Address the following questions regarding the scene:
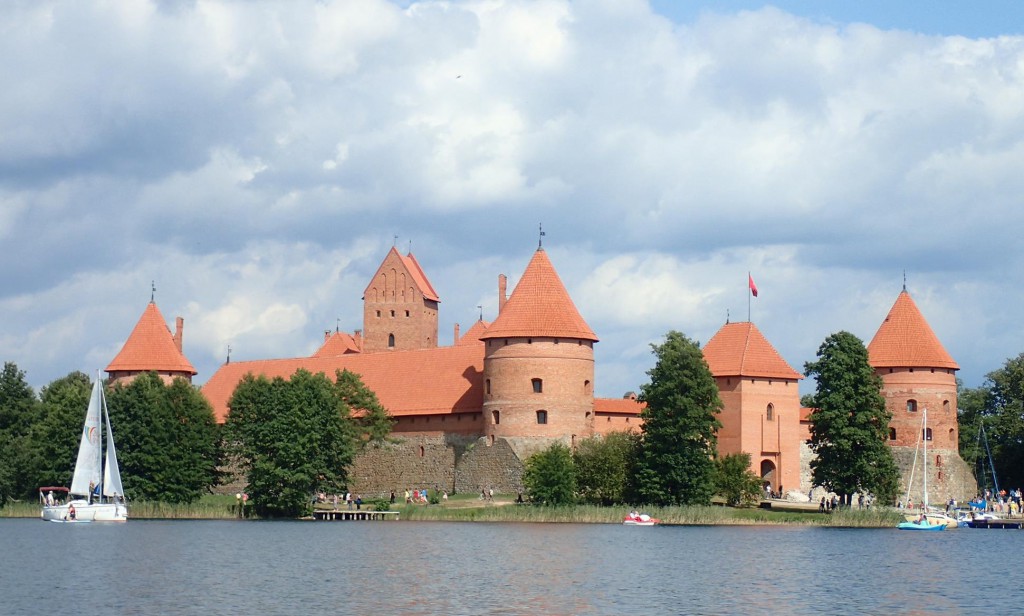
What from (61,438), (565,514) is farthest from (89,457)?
(565,514)

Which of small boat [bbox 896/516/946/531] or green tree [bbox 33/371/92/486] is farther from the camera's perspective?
green tree [bbox 33/371/92/486]

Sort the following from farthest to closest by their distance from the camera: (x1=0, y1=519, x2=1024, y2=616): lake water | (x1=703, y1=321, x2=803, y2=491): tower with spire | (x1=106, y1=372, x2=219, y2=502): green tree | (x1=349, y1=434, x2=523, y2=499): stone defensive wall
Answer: (x1=703, y1=321, x2=803, y2=491): tower with spire < (x1=349, y1=434, x2=523, y2=499): stone defensive wall < (x1=106, y1=372, x2=219, y2=502): green tree < (x1=0, y1=519, x2=1024, y2=616): lake water

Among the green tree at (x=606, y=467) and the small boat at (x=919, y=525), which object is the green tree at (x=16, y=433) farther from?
the small boat at (x=919, y=525)

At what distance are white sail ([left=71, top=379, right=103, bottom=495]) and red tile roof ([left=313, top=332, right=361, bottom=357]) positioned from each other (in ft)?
81.8

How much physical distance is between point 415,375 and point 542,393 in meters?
9.48

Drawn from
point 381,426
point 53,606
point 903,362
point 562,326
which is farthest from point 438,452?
point 53,606

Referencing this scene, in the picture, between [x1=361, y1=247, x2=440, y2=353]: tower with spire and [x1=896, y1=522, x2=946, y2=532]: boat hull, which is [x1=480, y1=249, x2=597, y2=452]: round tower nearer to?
[x1=896, y1=522, x2=946, y2=532]: boat hull

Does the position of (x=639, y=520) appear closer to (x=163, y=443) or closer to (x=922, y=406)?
(x=163, y=443)

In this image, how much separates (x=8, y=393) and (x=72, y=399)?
1464 centimetres

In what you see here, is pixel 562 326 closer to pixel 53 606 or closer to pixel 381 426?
pixel 381 426

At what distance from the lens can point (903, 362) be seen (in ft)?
199

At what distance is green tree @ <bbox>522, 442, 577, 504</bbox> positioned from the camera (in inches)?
1964

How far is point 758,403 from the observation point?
194 feet

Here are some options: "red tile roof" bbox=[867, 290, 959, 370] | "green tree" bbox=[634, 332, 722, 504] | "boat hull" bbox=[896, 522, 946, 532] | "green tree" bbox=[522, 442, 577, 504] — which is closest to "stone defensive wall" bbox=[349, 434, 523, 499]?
"green tree" bbox=[522, 442, 577, 504]
